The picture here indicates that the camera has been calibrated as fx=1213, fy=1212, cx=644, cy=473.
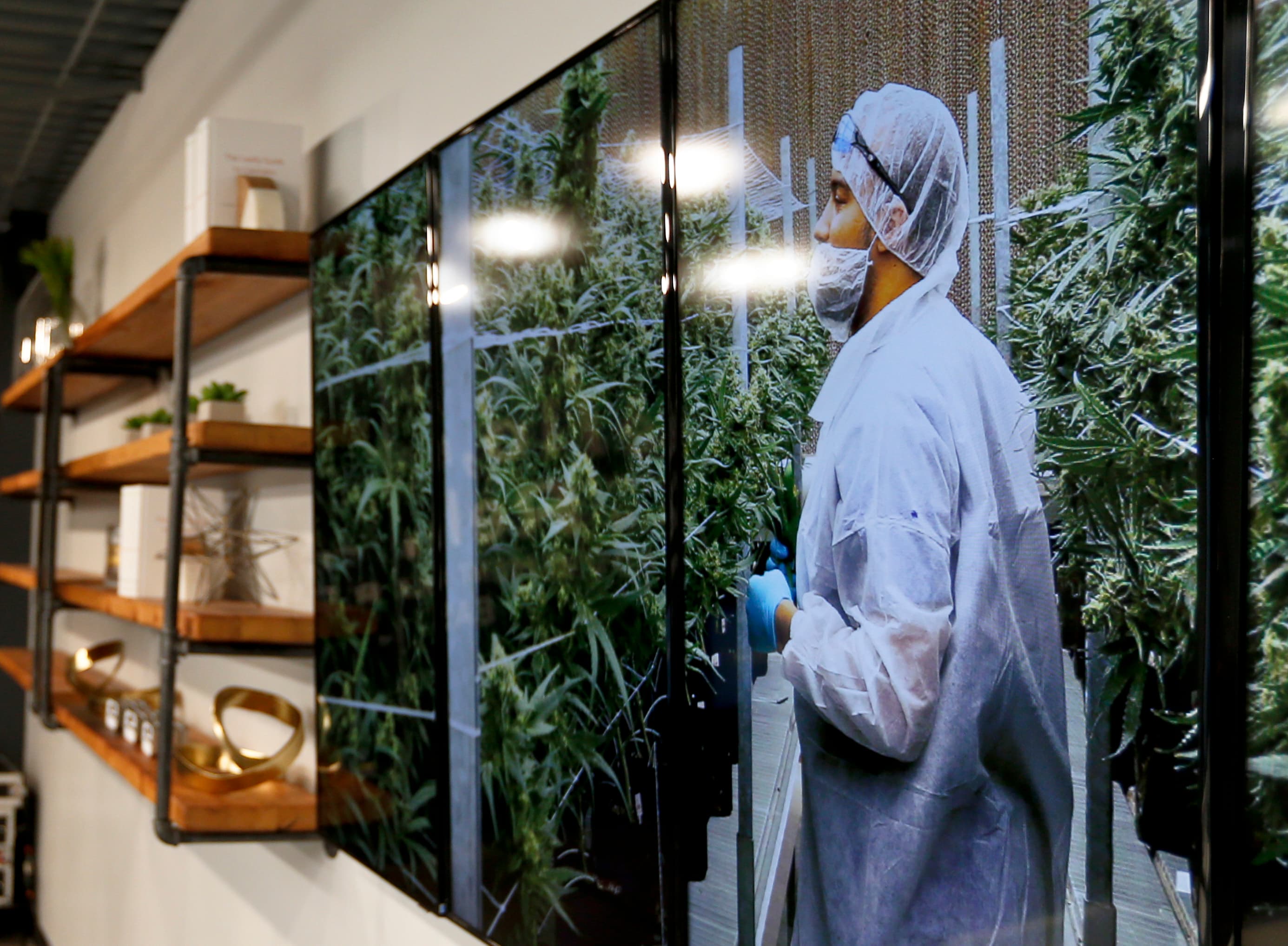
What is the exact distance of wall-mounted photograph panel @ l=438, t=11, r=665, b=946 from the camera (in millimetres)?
1363

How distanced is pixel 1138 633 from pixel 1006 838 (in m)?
0.21

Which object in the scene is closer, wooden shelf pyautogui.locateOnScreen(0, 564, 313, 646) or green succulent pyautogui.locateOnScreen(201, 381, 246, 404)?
wooden shelf pyautogui.locateOnScreen(0, 564, 313, 646)

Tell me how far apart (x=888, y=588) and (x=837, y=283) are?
274 millimetres

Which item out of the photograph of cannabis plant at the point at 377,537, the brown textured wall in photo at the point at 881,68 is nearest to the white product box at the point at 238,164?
the photograph of cannabis plant at the point at 377,537

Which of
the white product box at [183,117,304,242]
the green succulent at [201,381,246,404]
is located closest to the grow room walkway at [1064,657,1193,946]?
the white product box at [183,117,304,242]

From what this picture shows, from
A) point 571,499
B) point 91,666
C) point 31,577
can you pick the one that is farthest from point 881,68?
point 31,577

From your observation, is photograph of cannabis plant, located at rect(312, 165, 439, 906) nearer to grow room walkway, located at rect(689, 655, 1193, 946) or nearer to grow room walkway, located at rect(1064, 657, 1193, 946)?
grow room walkway, located at rect(689, 655, 1193, 946)

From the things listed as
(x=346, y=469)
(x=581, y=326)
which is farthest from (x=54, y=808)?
(x=581, y=326)

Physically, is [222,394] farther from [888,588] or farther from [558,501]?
[888,588]

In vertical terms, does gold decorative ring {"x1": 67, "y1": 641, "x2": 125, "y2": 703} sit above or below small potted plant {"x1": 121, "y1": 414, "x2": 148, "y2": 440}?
below

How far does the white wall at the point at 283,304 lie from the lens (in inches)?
78.7

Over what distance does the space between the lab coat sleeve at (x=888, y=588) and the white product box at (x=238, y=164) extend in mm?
1827

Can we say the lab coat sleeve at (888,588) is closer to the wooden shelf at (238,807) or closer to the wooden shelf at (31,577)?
the wooden shelf at (238,807)

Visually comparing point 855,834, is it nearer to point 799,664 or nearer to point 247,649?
point 799,664
